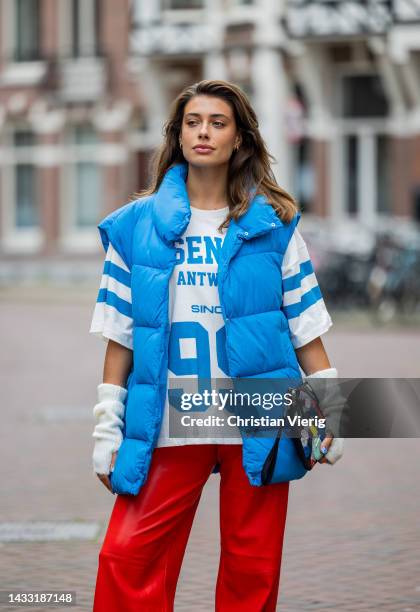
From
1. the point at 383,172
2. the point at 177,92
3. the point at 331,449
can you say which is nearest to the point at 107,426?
the point at 331,449

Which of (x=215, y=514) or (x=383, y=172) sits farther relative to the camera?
(x=383, y=172)

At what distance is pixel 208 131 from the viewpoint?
4.18m

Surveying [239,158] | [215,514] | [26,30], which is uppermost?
[239,158]

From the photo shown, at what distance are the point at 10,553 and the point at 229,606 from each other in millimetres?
2676

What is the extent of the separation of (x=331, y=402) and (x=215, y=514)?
3.63 meters

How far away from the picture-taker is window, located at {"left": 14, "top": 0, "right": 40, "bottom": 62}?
34.5m

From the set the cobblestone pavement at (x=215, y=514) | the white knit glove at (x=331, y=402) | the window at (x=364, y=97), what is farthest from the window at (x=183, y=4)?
the white knit glove at (x=331, y=402)

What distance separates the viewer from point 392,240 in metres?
22.5

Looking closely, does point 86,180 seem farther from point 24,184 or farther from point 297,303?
point 297,303

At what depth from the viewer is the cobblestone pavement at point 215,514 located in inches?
236

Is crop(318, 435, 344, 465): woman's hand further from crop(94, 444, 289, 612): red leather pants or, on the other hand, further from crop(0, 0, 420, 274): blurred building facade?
crop(0, 0, 420, 274): blurred building facade

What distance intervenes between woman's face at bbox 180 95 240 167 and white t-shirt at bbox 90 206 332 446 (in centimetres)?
14

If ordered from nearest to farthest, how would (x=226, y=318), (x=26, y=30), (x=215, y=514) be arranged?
(x=226, y=318) < (x=215, y=514) < (x=26, y=30)

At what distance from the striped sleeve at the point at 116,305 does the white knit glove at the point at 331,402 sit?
494mm
